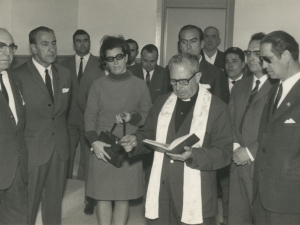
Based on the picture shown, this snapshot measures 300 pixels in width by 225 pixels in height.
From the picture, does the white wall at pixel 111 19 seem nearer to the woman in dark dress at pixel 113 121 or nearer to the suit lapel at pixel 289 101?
the woman in dark dress at pixel 113 121

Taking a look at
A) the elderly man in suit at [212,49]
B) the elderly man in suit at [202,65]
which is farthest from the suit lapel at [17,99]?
the elderly man in suit at [212,49]

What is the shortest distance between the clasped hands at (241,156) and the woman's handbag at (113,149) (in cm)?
87

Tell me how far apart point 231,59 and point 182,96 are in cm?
248

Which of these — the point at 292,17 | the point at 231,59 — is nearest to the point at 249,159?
the point at 231,59

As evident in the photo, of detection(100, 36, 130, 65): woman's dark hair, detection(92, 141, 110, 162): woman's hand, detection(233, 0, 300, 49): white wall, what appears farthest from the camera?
detection(233, 0, 300, 49): white wall

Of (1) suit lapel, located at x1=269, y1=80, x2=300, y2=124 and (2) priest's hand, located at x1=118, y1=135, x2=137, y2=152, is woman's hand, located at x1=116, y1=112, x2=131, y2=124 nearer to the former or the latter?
(2) priest's hand, located at x1=118, y1=135, x2=137, y2=152

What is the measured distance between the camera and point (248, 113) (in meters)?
3.46

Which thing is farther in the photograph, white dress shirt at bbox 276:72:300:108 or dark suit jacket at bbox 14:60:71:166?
dark suit jacket at bbox 14:60:71:166

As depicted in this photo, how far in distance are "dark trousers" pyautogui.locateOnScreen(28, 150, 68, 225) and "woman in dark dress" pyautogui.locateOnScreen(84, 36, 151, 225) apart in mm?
359

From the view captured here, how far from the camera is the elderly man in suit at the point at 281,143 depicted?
2.71 meters

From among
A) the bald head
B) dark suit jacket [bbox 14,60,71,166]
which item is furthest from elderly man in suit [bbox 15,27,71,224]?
the bald head

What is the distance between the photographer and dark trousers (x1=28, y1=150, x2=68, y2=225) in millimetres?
3766

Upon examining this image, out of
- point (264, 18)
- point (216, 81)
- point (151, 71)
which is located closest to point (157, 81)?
point (151, 71)

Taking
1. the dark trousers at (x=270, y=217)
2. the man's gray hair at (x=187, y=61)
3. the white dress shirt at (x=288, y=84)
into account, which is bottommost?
the dark trousers at (x=270, y=217)
